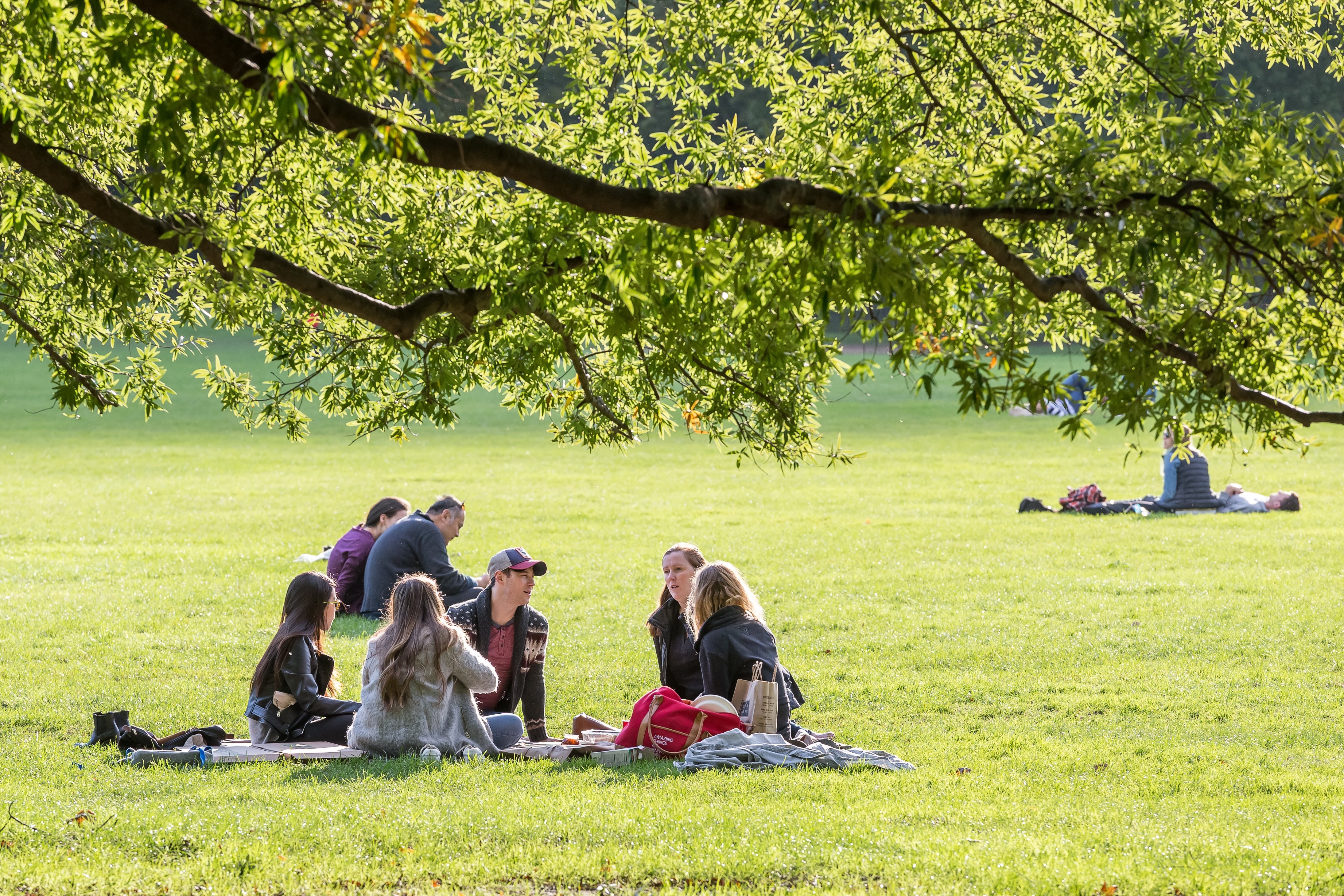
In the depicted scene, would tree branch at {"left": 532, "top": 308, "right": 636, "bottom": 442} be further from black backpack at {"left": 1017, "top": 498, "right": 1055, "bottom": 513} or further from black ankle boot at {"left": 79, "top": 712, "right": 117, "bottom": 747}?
black backpack at {"left": 1017, "top": 498, "right": 1055, "bottom": 513}

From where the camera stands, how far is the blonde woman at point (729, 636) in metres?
8.24

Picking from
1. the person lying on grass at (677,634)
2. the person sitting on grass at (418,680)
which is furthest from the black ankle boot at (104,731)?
the person lying on grass at (677,634)

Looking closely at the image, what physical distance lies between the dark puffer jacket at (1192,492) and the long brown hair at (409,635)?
16332 mm

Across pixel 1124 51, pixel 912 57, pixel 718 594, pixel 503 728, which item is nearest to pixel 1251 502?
pixel 1124 51

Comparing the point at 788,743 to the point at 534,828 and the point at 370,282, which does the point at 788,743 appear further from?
the point at 370,282

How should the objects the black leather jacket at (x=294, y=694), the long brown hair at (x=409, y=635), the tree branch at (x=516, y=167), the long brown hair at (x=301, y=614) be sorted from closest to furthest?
the tree branch at (x=516, y=167)
the long brown hair at (x=409, y=635)
the long brown hair at (x=301, y=614)
the black leather jacket at (x=294, y=694)

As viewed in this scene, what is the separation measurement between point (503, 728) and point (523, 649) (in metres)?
0.62

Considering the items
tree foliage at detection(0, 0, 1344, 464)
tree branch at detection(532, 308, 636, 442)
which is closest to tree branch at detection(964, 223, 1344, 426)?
tree foliage at detection(0, 0, 1344, 464)

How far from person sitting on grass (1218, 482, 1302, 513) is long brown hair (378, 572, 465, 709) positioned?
1675 cm

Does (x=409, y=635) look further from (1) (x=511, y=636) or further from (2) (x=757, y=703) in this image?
(2) (x=757, y=703)

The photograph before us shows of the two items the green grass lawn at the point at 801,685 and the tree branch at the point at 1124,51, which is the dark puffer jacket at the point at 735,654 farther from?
the tree branch at the point at 1124,51

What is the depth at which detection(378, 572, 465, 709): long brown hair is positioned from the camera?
764cm

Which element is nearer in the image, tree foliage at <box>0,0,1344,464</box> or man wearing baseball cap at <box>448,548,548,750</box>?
tree foliage at <box>0,0,1344,464</box>

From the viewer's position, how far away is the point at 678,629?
9039mm
